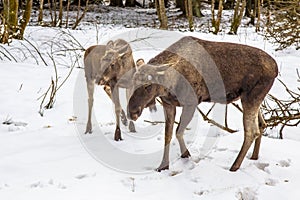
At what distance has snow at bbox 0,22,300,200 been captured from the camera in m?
3.73

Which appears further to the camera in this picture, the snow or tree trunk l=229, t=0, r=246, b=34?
tree trunk l=229, t=0, r=246, b=34

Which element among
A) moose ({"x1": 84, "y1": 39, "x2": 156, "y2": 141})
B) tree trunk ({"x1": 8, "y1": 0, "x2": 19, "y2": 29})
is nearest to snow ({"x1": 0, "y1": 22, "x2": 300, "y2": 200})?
moose ({"x1": 84, "y1": 39, "x2": 156, "y2": 141})

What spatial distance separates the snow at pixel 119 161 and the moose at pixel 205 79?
29 cm

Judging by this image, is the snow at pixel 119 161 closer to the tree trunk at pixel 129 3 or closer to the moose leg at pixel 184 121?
the moose leg at pixel 184 121

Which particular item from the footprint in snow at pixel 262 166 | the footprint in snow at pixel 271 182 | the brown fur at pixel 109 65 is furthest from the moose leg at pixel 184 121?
the brown fur at pixel 109 65

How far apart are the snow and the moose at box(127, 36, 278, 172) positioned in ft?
0.96

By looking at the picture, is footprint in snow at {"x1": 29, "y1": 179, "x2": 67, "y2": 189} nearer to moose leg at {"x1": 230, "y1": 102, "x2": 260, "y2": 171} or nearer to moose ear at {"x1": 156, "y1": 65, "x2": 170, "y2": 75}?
moose ear at {"x1": 156, "y1": 65, "x2": 170, "y2": 75}

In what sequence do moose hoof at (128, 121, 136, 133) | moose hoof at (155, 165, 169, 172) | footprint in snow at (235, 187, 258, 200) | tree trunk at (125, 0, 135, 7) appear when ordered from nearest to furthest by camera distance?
footprint in snow at (235, 187, 258, 200), moose hoof at (155, 165, 169, 172), moose hoof at (128, 121, 136, 133), tree trunk at (125, 0, 135, 7)

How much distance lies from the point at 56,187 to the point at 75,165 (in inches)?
20.9

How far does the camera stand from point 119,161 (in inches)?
174

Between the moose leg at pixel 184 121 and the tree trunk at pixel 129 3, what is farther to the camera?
the tree trunk at pixel 129 3

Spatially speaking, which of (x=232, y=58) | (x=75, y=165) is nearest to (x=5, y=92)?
(x=75, y=165)

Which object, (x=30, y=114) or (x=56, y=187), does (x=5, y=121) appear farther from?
(x=56, y=187)

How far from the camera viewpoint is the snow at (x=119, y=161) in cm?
373
